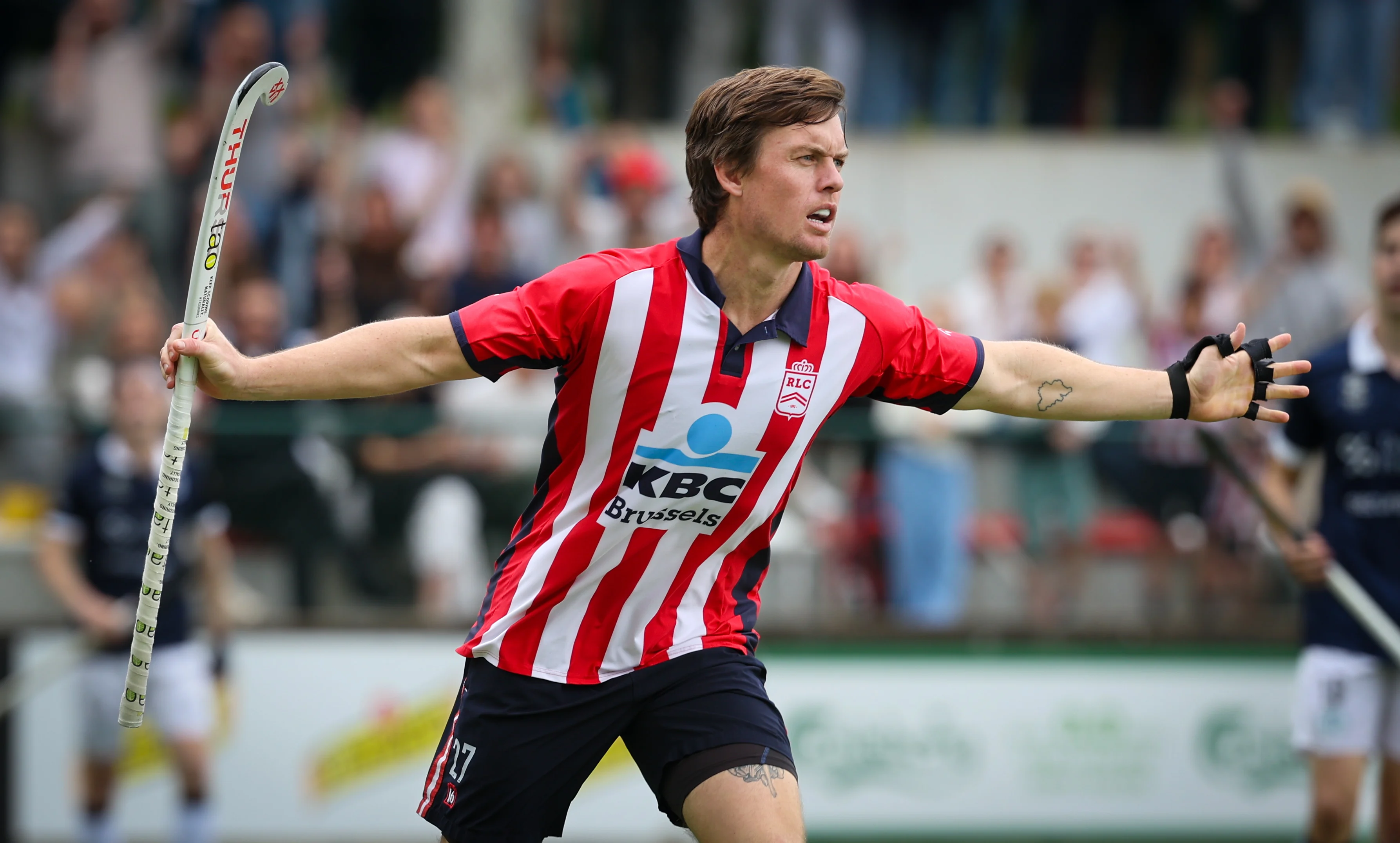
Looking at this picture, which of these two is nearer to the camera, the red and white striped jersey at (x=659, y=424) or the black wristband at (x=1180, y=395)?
the red and white striped jersey at (x=659, y=424)

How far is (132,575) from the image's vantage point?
786cm

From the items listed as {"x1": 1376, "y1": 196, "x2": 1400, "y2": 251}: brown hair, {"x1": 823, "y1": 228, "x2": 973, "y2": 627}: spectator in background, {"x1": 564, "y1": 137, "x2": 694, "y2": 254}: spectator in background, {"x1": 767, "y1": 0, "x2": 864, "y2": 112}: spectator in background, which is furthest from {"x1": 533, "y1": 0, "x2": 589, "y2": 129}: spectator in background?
{"x1": 1376, "y1": 196, "x2": 1400, "y2": 251}: brown hair

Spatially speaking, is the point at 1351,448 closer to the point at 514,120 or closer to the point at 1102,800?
the point at 1102,800

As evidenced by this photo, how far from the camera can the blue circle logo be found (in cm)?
404

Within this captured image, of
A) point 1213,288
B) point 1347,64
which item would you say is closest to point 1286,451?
point 1213,288

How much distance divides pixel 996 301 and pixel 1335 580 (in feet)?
16.8

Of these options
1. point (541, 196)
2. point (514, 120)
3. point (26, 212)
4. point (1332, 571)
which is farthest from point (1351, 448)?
point (26, 212)

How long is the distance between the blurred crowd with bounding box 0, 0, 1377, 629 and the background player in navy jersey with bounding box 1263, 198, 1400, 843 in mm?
2479

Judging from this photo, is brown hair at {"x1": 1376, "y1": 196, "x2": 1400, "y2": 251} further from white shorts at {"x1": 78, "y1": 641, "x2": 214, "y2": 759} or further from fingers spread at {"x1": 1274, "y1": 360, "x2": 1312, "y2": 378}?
white shorts at {"x1": 78, "y1": 641, "x2": 214, "y2": 759}

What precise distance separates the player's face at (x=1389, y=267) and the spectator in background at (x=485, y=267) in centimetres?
522

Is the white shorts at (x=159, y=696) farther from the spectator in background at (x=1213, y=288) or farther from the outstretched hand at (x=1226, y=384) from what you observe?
the spectator in background at (x=1213, y=288)

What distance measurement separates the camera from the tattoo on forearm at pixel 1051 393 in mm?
4273

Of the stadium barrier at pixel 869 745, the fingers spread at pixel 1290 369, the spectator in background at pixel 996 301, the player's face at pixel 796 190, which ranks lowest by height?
the stadium barrier at pixel 869 745

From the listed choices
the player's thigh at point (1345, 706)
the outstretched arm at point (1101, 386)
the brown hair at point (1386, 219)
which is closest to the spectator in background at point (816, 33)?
A: the brown hair at point (1386, 219)
